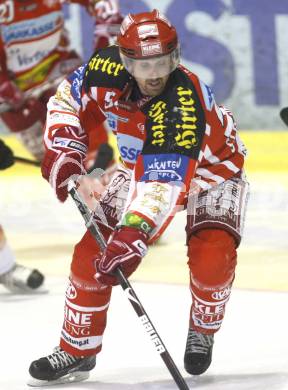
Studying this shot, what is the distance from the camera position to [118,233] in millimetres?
3525

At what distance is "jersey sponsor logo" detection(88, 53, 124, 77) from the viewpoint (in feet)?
12.9

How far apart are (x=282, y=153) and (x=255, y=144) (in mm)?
335

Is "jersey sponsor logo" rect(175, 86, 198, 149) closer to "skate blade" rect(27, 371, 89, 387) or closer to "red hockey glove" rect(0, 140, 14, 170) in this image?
"skate blade" rect(27, 371, 89, 387)

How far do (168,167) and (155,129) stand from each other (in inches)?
4.8

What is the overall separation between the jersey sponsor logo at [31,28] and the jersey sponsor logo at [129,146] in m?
2.88

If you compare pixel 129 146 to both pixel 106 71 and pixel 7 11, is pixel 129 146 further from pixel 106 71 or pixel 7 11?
pixel 7 11

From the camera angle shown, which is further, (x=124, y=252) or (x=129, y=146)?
(x=129, y=146)

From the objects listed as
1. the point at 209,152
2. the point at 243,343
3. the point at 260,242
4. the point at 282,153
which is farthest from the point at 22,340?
the point at 282,153

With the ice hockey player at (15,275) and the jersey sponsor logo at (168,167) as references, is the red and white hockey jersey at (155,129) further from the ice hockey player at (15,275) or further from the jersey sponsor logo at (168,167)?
the ice hockey player at (15,275)

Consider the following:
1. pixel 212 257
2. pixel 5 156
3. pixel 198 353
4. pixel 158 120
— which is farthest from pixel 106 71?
pixel 5 156

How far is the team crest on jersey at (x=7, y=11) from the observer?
261 inches

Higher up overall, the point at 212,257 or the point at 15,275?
the point at 212,257

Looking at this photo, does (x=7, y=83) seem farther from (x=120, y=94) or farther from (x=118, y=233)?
(x=118, y=233)

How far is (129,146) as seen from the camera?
3977 mm
